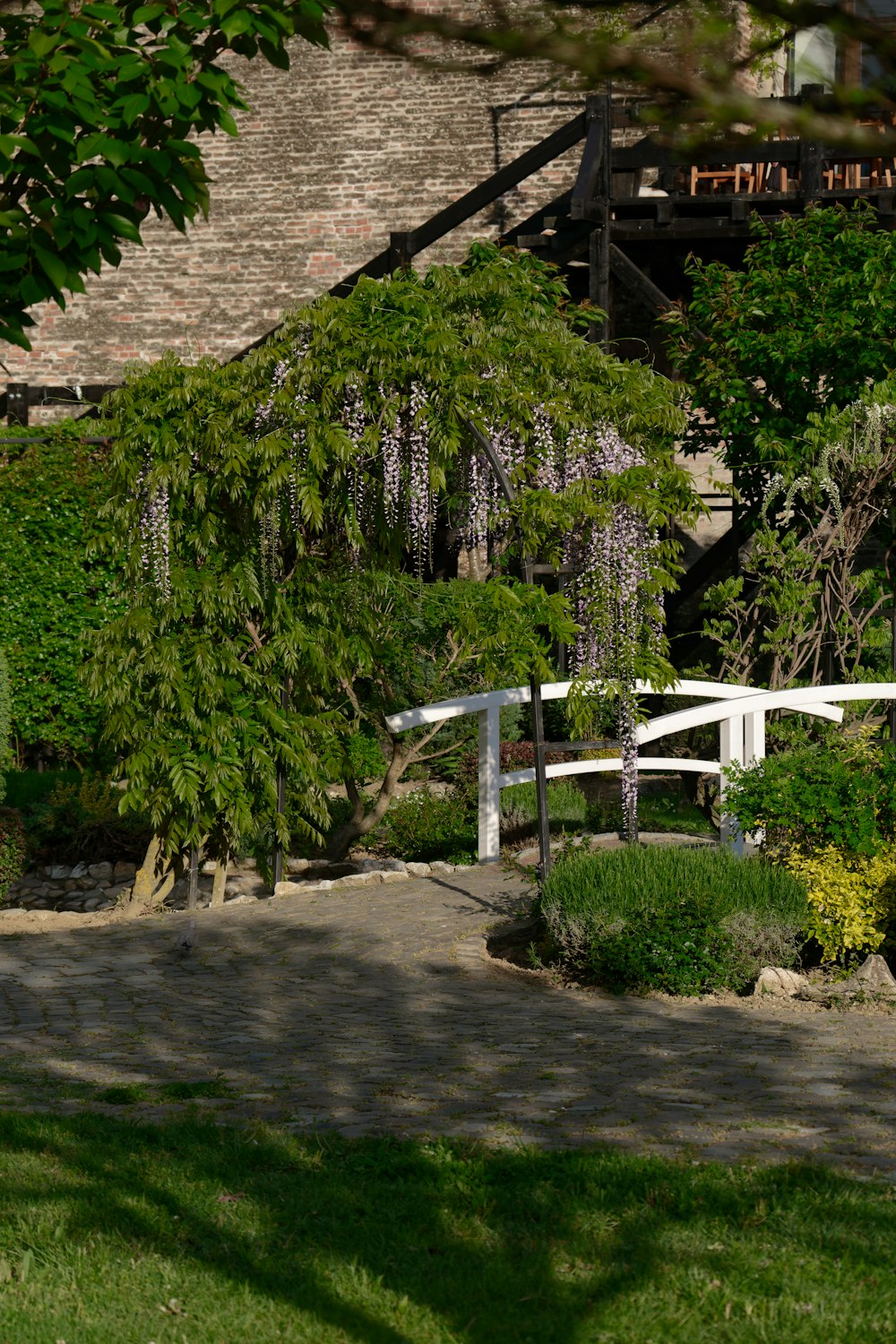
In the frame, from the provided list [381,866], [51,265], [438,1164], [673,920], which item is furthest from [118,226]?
[381,866]

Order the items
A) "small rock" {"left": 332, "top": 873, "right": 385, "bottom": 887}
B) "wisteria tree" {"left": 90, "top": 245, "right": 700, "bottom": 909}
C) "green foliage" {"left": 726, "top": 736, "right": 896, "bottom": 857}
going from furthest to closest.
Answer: "small rock" {"left": 332, "top": 873, "right": 385, "bottom": 887} < "wisteria tree" {"left": 90, "top": 245, "right": 700, "bottom": 909} < "green foliage" {"left": 726, "top": 736, "right": 896, "bottom": 857}

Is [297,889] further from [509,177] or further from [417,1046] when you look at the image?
[509,177]

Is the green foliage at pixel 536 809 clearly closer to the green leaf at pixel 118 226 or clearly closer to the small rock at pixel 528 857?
the small rock at pixel 528 857

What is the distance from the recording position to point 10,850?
10.3m

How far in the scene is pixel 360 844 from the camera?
11.8 metres

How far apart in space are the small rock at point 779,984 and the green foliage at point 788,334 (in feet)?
18.4

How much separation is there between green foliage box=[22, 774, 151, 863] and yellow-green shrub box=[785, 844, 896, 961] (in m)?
5.82

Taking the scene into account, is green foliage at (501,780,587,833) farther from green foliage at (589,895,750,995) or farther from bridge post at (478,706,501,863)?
green foliage at (589,895,750,995)

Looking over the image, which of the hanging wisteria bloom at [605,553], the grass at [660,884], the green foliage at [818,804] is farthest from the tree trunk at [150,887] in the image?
the green foliage at [818,804]

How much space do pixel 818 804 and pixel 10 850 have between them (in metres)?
5.46

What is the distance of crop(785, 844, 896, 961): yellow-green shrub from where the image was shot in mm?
7535

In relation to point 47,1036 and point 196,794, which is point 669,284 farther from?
point 47,1036

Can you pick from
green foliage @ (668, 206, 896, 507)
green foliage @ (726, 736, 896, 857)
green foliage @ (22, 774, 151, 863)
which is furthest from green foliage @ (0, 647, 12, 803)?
green foliage @ (668, 206, 896, 507)

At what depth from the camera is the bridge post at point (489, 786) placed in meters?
10.3
